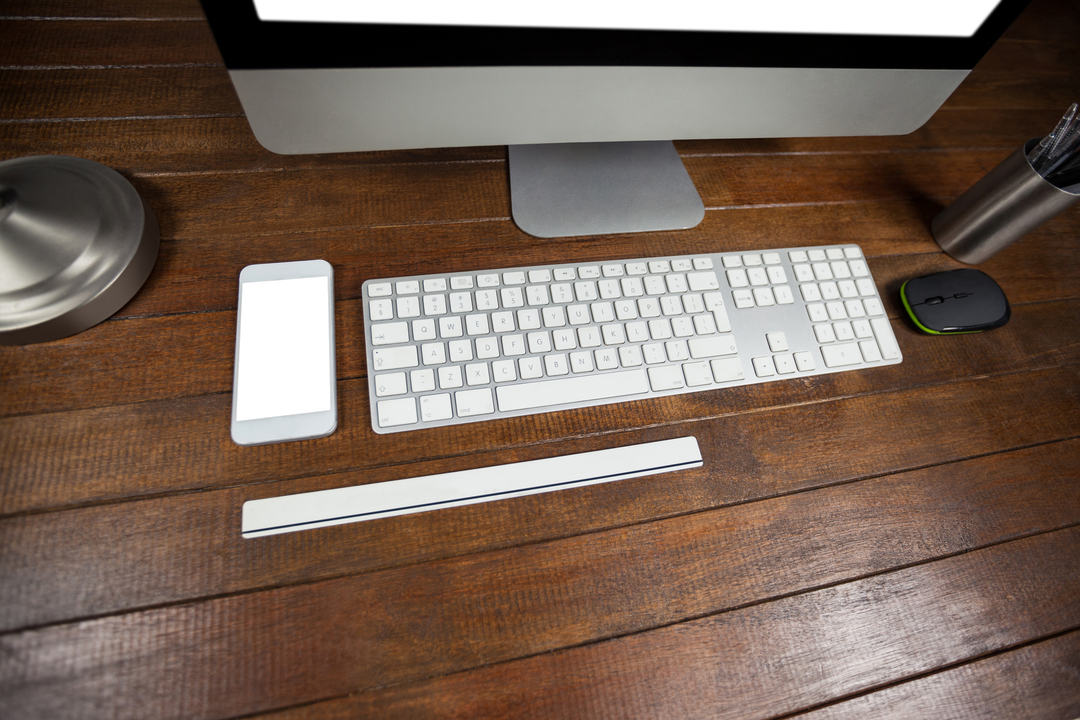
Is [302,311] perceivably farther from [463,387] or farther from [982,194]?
[982,194]

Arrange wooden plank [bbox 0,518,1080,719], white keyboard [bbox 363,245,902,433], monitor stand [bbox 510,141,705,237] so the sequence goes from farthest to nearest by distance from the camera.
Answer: monitor stand [bbox 510,141,705,237] < white keyboard [bbox 363,245,902,433] < wooden plank [bbox 0,518,1080,719]

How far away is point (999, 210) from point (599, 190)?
1.45 ft

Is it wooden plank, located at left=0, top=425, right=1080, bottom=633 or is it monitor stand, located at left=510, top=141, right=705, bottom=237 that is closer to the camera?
wooden plank, located at left=0, top=425, right=1080, bottom=633

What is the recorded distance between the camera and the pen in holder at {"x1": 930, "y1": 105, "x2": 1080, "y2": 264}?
0.55m

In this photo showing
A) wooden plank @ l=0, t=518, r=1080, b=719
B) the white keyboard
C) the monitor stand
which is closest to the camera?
wooden plank @ l=0, t=518, r=1080, b=719

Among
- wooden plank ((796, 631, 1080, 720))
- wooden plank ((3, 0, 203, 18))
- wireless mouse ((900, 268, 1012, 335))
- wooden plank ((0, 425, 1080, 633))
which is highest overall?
wooden plank ((3, 0, 203, 18))

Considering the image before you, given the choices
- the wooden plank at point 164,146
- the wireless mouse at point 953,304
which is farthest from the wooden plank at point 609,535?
the wooden plank at point 164,146

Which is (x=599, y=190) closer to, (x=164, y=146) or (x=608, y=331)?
(x=608, y=331)

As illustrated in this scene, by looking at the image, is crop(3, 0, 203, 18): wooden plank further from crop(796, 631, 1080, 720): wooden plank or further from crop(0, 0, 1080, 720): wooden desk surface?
crop(796, 631, 1080, 720): wooden plank

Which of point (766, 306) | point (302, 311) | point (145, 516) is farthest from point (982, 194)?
point (145, 516)

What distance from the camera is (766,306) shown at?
0.56m

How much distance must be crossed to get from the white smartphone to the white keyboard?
4 cm

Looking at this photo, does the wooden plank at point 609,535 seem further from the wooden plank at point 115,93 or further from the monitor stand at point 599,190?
the wooden plank at point 115,93

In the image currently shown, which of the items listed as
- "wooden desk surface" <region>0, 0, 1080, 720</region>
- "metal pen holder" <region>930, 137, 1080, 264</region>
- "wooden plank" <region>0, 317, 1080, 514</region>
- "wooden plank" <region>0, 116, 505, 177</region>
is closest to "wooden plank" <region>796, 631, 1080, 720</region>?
"wooden desk surface" <region>0, 0, 1080, 720</region>
